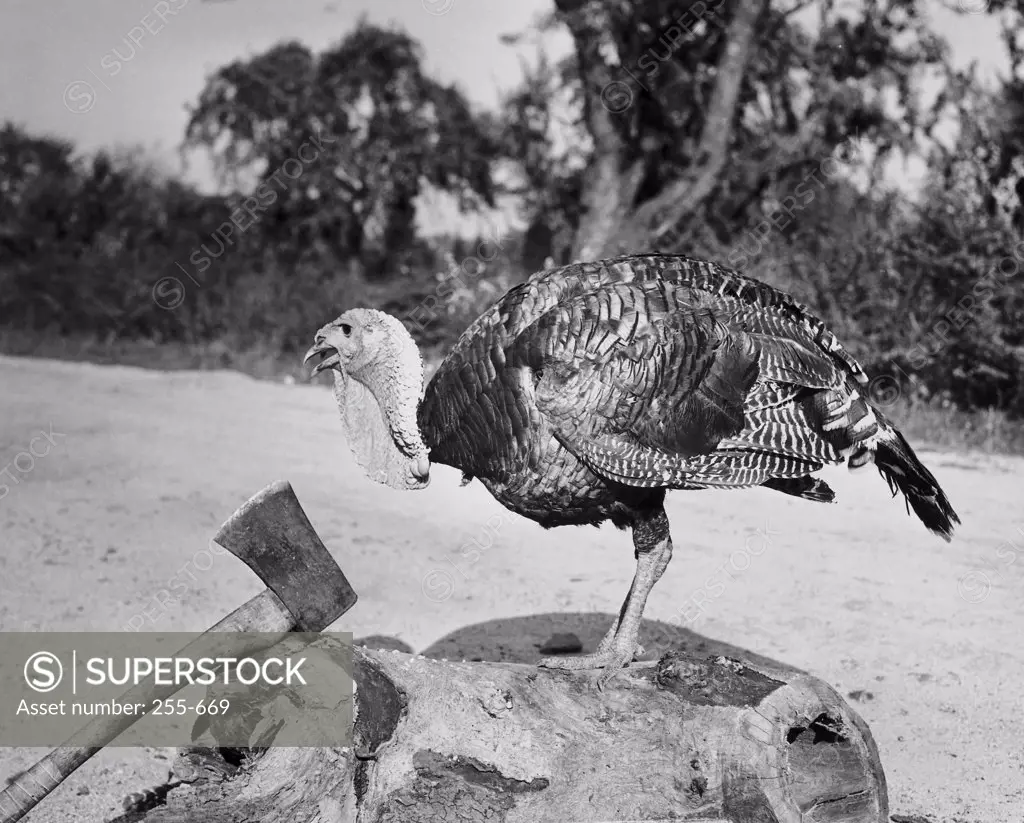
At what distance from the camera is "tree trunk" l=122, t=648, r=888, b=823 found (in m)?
3.31

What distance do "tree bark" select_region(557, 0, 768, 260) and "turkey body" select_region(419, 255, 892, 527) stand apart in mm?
11802

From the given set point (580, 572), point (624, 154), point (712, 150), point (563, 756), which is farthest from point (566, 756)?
point (624, 154)

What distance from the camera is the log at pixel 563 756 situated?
3.31 m

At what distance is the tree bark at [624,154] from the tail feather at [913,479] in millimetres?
11680

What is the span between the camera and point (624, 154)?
1727cm

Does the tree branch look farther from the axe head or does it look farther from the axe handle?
the axe handle

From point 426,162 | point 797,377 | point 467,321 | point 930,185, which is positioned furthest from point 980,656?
point 426,162

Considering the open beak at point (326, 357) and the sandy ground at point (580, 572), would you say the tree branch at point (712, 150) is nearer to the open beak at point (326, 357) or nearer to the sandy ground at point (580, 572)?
the sandy ground at point (580, 572)

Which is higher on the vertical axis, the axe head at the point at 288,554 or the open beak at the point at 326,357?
the open beak at the point at 326,357

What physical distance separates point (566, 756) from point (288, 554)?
1066 mm

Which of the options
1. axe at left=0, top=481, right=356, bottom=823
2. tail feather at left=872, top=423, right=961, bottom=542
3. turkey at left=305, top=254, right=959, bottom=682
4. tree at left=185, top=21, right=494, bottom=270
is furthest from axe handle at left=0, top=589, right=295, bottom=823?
tree at left=185, top=21, right=494, bottom=270

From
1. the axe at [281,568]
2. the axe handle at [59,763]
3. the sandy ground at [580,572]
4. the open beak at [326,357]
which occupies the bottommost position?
the sandy ground at [580,572]

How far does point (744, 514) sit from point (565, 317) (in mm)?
4550

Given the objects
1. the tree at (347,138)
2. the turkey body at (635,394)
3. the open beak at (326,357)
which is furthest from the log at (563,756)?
the tree at (347,138)
